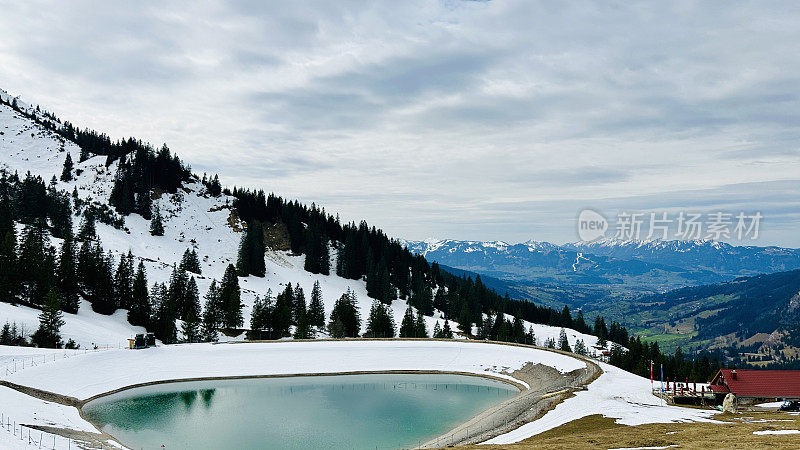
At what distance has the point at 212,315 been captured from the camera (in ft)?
291

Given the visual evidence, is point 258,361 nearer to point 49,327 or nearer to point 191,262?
point 49,327

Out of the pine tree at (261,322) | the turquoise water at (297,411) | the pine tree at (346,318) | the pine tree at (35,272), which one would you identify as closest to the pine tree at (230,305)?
the pine tree at (261,322)

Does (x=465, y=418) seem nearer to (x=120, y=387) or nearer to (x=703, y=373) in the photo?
(x=120, y=387)

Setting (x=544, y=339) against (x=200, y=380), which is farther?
(x=544, y=339)

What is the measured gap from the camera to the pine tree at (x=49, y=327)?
66.2 m

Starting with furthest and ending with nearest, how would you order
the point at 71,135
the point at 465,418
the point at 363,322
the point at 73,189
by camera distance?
the point at 71,135 → the point at 73,189 → the point at 363,322 → the point at 465,418

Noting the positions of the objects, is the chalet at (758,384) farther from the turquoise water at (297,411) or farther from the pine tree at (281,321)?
the pine tree at (281,321)

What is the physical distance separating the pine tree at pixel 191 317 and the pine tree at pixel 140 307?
671 cm

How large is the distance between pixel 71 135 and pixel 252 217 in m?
102

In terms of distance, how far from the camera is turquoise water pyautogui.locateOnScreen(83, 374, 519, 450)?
42.1m

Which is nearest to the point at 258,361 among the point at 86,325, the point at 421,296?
the point at 86,325

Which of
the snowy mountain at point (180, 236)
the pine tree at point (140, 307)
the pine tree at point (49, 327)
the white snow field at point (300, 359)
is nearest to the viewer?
the white snow field at point (300, 359)

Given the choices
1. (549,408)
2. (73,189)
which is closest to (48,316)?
(549,408)

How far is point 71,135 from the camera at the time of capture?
643 ft
